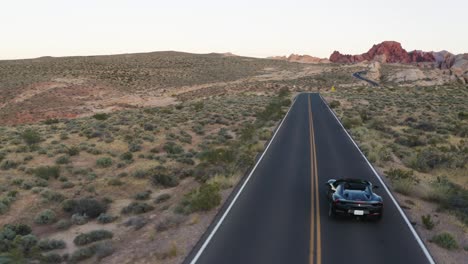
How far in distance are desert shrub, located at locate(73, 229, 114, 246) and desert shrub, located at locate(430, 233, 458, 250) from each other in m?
12.4

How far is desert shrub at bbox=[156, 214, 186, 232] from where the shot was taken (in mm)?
16469

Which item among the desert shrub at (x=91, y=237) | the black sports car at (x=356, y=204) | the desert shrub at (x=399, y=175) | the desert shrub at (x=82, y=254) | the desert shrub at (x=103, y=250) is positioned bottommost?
the desert shrub at (x=91, y=237)

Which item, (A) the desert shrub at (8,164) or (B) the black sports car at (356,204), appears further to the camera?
(A) the desert shrub at (8,164)

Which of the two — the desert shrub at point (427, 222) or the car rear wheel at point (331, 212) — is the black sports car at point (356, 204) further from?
the desert shrub at point (427, 222)

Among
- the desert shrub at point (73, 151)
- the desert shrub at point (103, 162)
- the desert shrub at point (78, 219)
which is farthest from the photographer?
the desert shrub at point (73, 151)

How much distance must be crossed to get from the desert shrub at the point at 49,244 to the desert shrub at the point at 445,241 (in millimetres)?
13878

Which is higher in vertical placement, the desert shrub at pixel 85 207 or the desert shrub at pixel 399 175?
the desert shrub at pixel 399 175

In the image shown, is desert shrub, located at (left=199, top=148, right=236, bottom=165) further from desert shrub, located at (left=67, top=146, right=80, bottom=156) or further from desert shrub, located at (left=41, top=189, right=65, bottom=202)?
desert shrub, located at (left=67, top=146, right=80, bottom=156)

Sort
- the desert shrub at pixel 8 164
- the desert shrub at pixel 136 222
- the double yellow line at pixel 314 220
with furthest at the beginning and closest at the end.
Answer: the desert shrub at pixel 8 164 < the desert shrub at pixel 136 222 < the double yellow line at pixel 314 220

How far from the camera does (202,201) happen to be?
58.7 ft

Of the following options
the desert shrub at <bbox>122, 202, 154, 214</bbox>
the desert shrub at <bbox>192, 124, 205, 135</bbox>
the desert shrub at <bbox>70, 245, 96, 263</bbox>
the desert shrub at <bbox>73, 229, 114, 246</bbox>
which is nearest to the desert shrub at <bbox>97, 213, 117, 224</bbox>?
the desert shrub at <bbox>122, 202, 154, 214</bbox>

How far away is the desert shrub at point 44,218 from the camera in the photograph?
18.5 metres

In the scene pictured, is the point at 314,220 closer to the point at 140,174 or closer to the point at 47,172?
the point at 140,174

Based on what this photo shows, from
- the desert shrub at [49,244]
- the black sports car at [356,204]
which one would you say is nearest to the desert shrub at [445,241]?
the black sports car at [356,204]
